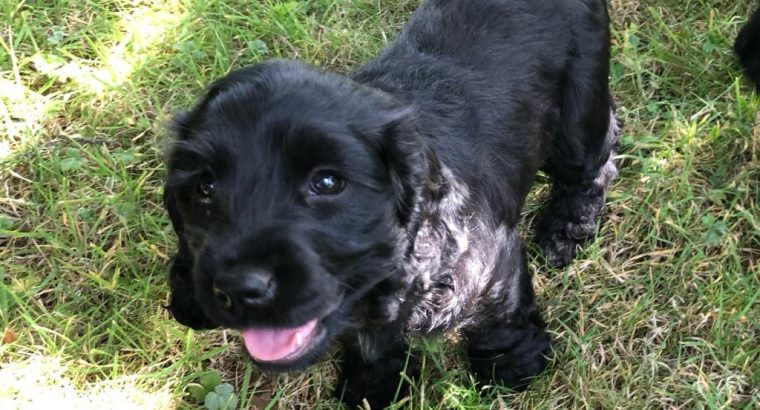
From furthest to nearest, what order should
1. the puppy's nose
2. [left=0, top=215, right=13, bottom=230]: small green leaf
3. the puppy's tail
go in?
[left=0, top=215, right=13, bottom=230]: small green leaf < the puppy's tail < the puppy's nose

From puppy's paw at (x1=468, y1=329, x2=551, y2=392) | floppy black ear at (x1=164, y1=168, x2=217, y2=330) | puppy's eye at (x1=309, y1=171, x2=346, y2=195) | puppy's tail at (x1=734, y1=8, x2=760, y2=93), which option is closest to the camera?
puppy's eye at (x1=309, y1=171, x2=346, y2=195)

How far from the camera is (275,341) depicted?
6.51ft

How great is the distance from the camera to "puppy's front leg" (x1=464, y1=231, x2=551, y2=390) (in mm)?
2445

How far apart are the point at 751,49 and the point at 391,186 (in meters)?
1.64

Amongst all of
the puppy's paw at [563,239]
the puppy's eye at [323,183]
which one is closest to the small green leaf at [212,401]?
the puppy's eye at [323,183]

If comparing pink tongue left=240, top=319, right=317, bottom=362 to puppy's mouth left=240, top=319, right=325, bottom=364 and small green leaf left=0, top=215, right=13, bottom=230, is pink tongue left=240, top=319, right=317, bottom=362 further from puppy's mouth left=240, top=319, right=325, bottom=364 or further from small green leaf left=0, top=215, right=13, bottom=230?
small green leaf left=0, top=215, right=13, bottom=230

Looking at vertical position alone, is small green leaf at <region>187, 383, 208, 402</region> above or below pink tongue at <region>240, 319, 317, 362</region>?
below

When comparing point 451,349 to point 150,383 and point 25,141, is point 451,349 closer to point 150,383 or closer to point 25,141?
point 150,383

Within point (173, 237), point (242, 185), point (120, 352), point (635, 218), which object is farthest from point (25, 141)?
point (635, 218)

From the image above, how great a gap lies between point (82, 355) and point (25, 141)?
113 cm

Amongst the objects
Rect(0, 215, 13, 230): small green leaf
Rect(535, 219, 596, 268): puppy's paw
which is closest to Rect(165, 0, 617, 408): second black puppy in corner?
Rect(535, 219, 596, 268): puppy's paw

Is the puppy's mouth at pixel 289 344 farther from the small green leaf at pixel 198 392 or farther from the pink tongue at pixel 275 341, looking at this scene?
the small green leaf at pixel 198 392

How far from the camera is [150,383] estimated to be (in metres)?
2.73

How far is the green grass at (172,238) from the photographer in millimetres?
2678
